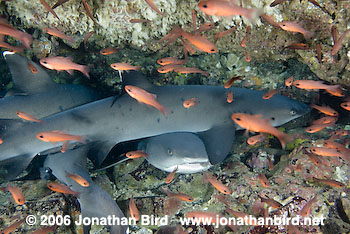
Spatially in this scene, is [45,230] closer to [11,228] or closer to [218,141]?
[11,228]

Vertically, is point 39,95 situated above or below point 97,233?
above

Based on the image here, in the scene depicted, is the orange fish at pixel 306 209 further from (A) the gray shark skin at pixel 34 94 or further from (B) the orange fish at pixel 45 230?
(A) the gray shark skin at pixel 34 94

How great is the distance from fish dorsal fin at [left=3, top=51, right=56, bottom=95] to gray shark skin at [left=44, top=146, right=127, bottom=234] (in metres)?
1.22

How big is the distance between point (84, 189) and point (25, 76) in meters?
2.11

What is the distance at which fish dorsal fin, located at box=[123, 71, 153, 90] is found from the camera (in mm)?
3287

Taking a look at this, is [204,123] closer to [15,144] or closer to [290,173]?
[290,173]

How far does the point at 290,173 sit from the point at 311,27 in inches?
70.0

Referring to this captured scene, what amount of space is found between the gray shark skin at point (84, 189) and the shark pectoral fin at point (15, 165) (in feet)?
0.90

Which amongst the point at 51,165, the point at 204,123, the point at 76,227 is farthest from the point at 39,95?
the point at 204,123

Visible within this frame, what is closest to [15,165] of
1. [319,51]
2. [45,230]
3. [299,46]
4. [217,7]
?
[45,230]

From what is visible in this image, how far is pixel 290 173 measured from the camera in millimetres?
2920

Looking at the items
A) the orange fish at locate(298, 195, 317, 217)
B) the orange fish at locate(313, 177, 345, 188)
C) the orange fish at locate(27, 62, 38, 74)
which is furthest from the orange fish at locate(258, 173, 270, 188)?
the orange fish at locate(27, 62, 38, 74)

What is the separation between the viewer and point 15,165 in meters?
3.18

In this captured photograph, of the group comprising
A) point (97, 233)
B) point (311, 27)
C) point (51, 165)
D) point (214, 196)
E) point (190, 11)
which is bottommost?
point (97, 233)
